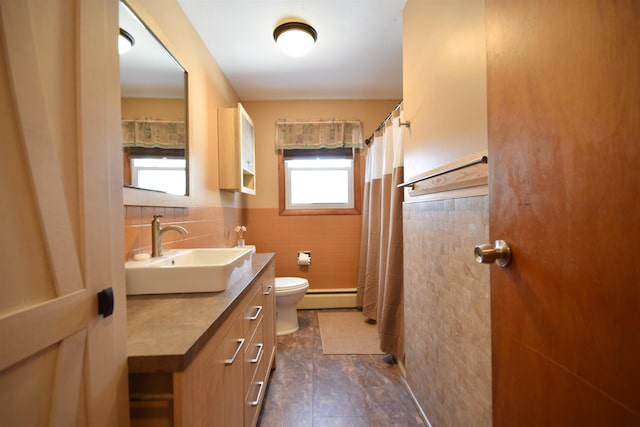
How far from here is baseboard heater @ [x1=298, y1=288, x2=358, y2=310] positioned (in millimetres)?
2861

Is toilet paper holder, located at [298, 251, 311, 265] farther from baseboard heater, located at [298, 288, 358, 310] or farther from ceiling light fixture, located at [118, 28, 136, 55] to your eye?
ceiling light fixture, located at [118, 28, 136, 55]

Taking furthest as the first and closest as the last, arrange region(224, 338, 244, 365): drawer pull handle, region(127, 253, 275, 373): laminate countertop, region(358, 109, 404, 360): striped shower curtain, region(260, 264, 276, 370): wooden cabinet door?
region(358, 109, 404, 360): striped shower curtain < region(260, 264, 276, 370): wooden cabinet door < region(224, 338, 244, 365): drawer pull handle < region(127, 253, 275, 373): laminate countertop

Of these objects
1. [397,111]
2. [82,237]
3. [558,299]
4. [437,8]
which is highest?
[437,8]

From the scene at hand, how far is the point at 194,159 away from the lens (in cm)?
168

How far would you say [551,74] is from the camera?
0.47 m

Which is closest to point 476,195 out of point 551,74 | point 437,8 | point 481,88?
point 481,88

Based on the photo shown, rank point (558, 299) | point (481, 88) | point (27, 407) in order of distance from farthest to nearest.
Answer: point (481, 88)
point (558, 299)
point (27, 407)

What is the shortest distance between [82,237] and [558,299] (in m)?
0.86

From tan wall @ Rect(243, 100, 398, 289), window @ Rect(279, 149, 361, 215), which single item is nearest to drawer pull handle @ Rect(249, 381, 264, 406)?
tan wall @ Rect(243, 100, 398, 289)

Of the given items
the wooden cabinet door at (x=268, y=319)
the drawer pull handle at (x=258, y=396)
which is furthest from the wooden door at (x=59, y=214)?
the wooden cabinet door at (x=268, y=319)

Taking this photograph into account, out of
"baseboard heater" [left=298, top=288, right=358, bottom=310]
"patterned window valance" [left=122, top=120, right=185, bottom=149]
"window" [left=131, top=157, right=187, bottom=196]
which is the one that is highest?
"patterned window valance" [left=122, top=120, right=185, bottom=149]

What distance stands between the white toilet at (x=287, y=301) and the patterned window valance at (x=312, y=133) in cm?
150

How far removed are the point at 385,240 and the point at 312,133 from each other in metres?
1.50

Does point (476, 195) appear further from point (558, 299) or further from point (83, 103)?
point (83, 103)
